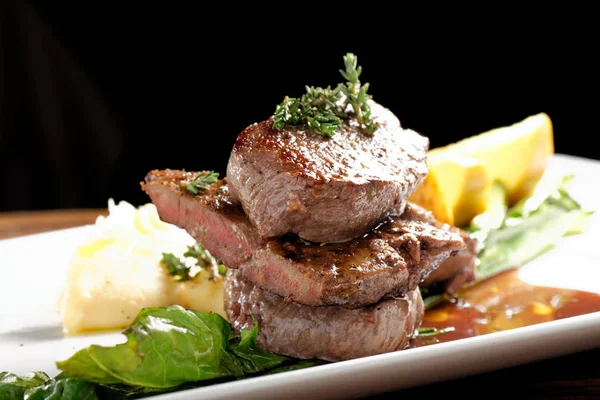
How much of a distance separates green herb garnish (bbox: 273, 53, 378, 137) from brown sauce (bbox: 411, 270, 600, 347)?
1077 mm

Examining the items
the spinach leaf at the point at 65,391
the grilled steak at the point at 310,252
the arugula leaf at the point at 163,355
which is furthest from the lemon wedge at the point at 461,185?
the spinach leaf at the point at 65,391

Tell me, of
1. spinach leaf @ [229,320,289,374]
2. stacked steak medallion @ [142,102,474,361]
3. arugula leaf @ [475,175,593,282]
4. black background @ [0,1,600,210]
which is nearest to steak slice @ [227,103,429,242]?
stacked steak medallion @ [142,102,474,361]

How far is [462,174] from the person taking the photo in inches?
196

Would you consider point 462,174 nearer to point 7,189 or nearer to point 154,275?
point 154,275

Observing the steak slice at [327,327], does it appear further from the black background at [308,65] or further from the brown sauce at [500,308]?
the black background at [308,65]

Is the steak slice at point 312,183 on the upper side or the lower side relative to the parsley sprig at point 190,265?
upper

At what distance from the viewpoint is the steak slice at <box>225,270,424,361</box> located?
3.27 m

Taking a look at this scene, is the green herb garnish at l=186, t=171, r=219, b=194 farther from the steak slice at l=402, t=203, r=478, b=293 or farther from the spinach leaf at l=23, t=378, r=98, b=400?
the steak slice at l=402, t=203, r=478, b=293

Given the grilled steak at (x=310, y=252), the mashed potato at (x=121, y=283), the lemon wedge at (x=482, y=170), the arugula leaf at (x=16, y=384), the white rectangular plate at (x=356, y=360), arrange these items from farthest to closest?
the lemon wedge at (x=482, y=170), the mashed potato at (x=121, y=283), the grilled steak at (x=310, y=252), the arugula leaf at (x=16, y=384), the white rectangular plate at (x=356, y=360)

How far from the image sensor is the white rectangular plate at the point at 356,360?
8.87 feet

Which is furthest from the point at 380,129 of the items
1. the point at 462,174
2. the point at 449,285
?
the point at 462,174

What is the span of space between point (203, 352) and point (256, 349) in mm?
321

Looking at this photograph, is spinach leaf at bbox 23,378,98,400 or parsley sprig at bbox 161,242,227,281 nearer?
spinach leaf at bbox 23,378,98,400

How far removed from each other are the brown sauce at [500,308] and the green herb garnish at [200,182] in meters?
1.25
